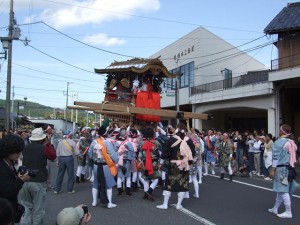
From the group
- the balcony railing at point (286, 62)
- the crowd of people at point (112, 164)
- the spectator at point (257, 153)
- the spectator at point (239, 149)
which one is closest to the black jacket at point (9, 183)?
the crowd of people at point (112, 164)

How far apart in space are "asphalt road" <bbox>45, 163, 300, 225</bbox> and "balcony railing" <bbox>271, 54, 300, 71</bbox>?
33.9 feet

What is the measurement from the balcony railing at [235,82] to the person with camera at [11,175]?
64.9 ft

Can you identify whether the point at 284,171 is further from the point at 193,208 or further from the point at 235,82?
the point at 235,82

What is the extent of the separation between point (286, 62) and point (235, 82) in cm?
606

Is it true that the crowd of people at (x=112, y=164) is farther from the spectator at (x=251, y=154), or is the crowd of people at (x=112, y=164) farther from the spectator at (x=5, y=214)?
the spectator at (x=251, y=154)

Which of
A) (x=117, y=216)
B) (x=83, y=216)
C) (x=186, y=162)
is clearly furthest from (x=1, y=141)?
(x=186, y=162)

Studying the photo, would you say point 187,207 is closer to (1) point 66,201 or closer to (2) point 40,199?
(1) point 66,201

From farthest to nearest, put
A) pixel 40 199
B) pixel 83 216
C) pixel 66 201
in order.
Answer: pixel 66 201, pixel 40 199, pixel 83 216

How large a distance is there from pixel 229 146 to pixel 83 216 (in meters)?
11.1

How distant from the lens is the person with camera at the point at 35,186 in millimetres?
6133

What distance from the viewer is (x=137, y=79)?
13.9 meters

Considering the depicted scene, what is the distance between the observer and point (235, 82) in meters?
26.2

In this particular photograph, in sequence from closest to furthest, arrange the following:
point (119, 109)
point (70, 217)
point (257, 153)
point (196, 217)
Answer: point (70, 217) → point (196, 217) → point (119, 109) → point (257, 153)

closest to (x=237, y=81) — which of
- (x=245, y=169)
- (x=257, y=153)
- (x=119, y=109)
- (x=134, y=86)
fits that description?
(x=257, y=153)
